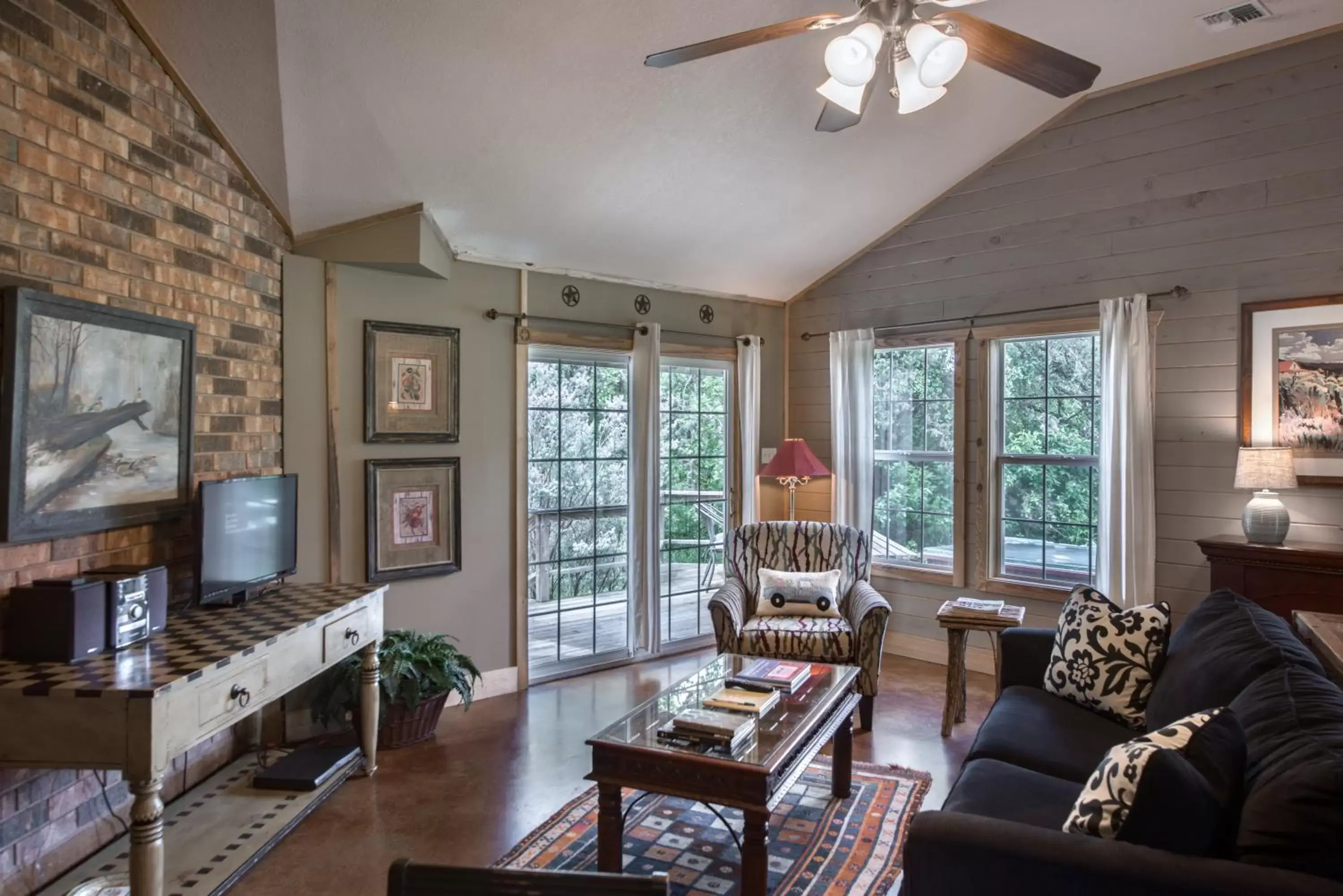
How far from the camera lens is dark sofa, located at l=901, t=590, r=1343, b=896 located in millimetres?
1404

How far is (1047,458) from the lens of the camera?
466cm

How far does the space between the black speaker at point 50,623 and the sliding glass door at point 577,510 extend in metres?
2.48

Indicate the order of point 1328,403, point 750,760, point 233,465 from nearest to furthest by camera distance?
point 750,760
point 233,465
point 1328,403

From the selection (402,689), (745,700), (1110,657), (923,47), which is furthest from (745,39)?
(402,689)

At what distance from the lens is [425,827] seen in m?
2.93

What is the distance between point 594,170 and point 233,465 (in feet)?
6.77

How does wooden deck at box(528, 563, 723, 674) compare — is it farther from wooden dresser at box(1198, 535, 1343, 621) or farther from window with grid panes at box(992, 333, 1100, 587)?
wooden dresser at box(1198, 535, 1343, 621)

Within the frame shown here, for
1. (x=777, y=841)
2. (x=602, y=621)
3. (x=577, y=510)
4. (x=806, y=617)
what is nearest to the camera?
(x=777, y=841)

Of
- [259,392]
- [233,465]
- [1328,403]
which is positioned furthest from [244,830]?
[1328,403]

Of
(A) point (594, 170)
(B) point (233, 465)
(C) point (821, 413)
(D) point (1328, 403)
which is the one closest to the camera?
(B) point (233, 465)

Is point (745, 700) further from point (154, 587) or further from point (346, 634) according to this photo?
point (154, 587)

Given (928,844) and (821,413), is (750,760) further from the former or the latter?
(821,413)

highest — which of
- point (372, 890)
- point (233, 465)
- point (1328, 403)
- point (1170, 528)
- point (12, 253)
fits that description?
point (12, 253)

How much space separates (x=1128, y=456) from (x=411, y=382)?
361 centimetres
